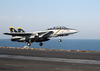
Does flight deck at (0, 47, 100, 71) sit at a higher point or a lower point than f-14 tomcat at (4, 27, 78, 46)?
lower

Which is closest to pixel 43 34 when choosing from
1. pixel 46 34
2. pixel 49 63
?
pixel 46 34

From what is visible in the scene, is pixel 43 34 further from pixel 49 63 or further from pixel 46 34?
pixel 49 63

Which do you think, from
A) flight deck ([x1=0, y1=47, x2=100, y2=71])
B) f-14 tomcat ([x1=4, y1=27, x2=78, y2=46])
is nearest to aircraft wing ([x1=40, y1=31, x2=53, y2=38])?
f-14 tomcat ([x1=4, y1=27, x2=78, y2=46])

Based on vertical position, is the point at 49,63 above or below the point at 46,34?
below

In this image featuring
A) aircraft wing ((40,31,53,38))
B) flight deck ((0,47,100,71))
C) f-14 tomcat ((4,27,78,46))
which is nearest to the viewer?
flight deck ((0,47,100,71))

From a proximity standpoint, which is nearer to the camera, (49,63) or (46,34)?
(49,63)

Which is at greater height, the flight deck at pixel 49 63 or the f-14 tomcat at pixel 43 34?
the f-14 tomcat at pixel 43 34

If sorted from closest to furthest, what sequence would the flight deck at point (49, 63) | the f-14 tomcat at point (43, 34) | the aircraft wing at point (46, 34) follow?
the flight deck at point (49, 63) < the f-14 tomcat at point (43, 34) < the aircraft wing at point (46, 34)

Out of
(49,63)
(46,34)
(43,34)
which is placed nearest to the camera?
(49,63)

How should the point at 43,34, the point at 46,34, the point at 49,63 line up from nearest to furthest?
the point at 49,63 < the point at 46,34 < the point at 43,34

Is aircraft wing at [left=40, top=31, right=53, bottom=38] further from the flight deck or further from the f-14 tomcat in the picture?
the flight deck

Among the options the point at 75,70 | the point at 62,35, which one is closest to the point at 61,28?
the point at 62,35

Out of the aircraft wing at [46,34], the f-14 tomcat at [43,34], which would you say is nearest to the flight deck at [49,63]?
the f-14 tomcat at [43,34]

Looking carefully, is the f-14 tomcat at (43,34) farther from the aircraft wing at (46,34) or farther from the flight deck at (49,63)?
the flight deck at (49,63)
